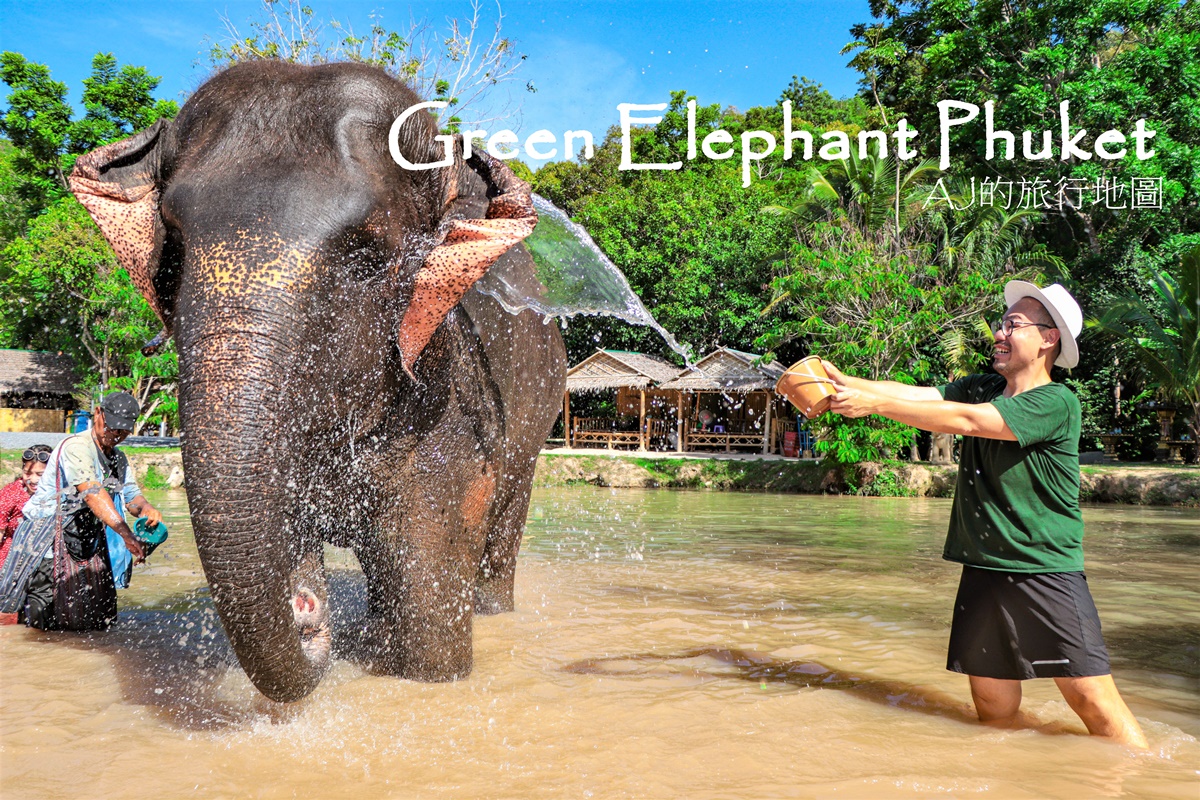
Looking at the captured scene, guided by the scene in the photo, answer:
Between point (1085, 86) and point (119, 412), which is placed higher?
point (1085, 86)

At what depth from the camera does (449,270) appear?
3.04 m

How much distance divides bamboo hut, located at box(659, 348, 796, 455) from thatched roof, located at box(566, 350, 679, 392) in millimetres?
542

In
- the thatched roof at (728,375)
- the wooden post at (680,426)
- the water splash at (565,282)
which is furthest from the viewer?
the wooden post at (680,426)

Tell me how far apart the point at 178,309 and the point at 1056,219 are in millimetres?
22372

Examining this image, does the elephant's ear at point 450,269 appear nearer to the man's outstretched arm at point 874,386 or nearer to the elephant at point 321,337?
the elephant at point 321,337

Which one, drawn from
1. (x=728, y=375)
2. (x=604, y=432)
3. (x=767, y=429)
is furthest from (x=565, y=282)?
(x=604, y=432)

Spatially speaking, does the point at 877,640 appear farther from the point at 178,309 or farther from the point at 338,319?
the point at 178,309

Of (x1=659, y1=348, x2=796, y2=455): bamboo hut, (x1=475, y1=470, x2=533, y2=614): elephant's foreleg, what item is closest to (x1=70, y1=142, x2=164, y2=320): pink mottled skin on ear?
(x1=475, y1=470, x2=533, y2=614): elephant's foreleg

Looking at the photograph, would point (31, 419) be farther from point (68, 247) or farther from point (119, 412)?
point (119, 412)

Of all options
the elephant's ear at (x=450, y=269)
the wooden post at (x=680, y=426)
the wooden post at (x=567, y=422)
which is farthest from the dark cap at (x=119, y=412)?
the wooden post at (x=567, y=422)

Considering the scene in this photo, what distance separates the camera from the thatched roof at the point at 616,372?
77.2 feet

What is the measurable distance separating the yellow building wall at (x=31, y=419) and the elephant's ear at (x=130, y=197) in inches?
1250

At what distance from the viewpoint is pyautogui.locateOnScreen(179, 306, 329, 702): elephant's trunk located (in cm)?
242

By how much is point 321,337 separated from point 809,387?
59.4 inches
